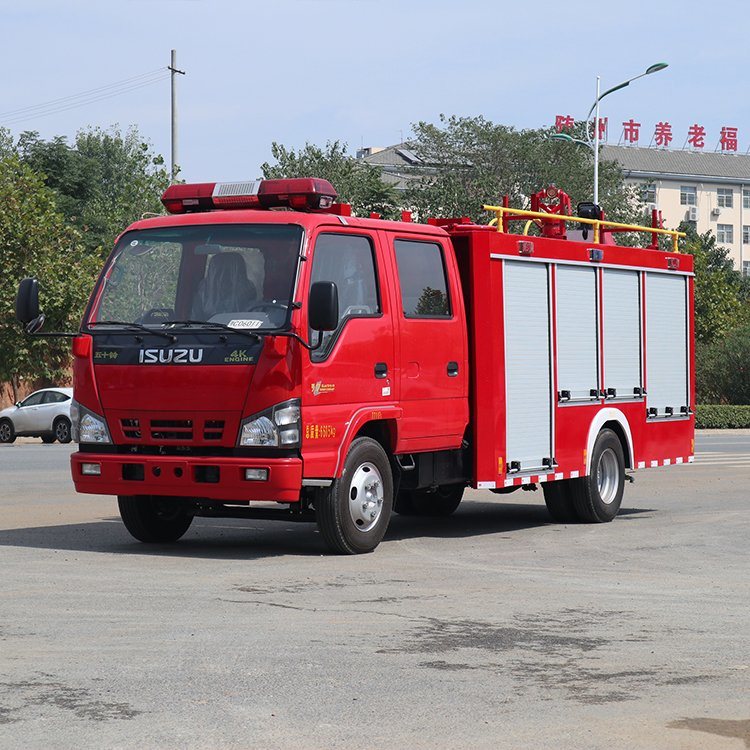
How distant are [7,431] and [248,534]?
23.8 metres

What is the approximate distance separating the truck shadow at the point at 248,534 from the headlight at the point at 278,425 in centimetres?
117

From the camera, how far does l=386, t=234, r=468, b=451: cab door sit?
1262 centimetres

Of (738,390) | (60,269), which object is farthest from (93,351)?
(738,390)

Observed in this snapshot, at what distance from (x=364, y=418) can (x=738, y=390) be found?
40.2 metres

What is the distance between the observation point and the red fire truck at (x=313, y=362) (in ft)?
37.9

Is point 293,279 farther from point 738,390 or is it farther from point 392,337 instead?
point 738,390

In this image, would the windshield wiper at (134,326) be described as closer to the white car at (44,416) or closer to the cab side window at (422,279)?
the cab side window at (422,279)

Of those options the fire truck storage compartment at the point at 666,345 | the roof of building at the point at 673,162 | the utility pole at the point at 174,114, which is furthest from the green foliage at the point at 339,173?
the roof of building at the point at 673,162

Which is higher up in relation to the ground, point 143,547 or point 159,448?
point 159,448

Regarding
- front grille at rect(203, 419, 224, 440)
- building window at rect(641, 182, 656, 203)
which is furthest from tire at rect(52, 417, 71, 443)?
building window at rect(641, 182, 656, 203)

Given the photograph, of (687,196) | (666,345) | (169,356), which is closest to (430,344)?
(169,356)

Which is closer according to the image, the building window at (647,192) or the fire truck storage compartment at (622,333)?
the fire truck storage compartment at (622,333)

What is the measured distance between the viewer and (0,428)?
37062 millimetres

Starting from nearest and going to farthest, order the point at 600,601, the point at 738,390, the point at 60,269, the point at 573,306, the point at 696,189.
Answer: the point at 600,601
the point at 573,306
the point at 60,269
the point at 738,390
the point at 696,189
